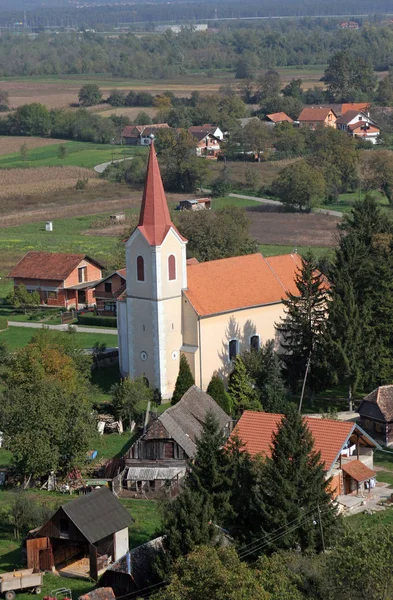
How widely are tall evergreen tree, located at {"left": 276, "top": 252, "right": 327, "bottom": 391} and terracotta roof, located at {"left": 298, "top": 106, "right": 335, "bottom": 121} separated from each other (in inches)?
4026

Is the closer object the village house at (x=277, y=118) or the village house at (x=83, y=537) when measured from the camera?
the village house at (x=83, y=537)

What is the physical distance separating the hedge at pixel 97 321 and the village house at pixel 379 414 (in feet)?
67.8

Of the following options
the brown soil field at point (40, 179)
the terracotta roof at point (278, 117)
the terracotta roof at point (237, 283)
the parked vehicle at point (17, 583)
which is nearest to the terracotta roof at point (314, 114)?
the terracotta roof at point (278, 117)

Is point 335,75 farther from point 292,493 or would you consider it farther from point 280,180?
point 292,493

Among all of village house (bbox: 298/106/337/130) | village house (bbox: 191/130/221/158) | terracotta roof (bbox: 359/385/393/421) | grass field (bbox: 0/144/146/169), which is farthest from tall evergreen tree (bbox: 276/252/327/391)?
village house (bbox: 298/106/337/130)

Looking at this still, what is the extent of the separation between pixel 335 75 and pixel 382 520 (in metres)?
147

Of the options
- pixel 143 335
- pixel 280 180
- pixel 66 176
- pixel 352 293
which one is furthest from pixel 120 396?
pixel 66 176

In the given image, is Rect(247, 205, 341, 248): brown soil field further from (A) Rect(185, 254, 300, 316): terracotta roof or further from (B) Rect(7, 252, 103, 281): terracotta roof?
(A) Rect(185, 254, 300, 316): terracotta roof

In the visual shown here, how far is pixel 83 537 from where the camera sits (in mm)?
34344

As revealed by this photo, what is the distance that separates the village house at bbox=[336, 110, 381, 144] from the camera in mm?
146875

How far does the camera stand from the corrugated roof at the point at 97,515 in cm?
3422

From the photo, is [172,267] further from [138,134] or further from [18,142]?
[18,142]

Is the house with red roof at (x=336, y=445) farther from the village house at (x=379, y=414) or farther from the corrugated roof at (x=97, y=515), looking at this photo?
the corrugated roof at (x=97, y=515)

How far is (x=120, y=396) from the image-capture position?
157ft
